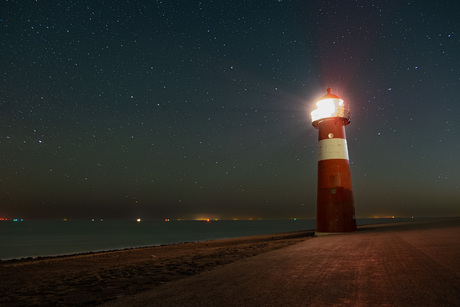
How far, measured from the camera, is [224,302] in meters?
5.14

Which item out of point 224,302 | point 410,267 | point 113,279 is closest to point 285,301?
point 224,302

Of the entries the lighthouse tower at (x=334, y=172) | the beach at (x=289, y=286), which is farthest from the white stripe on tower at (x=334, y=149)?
the beach at (x=289, y=286)

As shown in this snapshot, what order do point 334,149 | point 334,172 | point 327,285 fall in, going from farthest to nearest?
point 334,149, point 334,172, point 327,285

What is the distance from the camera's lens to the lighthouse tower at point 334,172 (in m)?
20.7

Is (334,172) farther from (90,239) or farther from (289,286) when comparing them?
(90,239)

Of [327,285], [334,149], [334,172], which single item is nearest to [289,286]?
[327,285]

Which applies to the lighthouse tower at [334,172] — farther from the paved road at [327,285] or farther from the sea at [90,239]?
the sea at [90,239]

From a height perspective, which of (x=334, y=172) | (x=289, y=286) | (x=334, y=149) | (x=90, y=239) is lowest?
(x=90, y=239)

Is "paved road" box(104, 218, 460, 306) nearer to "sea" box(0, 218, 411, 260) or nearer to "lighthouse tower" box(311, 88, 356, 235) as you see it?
"lighthouse tower" box(311, 88, 356, 235)

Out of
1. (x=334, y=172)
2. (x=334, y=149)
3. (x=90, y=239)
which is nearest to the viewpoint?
(x=334, y=172)

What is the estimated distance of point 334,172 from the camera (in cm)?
2081

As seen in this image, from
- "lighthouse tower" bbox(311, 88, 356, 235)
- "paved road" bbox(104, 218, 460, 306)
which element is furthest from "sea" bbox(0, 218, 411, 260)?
"paved road" bbox(104, 218, 460, 306)

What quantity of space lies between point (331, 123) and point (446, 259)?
14216 millimetres

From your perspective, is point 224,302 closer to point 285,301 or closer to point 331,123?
point 285,301
